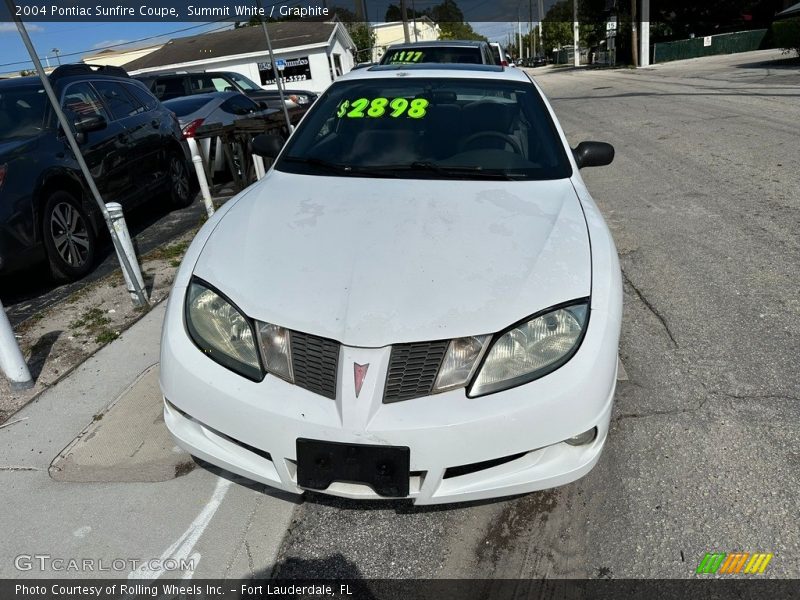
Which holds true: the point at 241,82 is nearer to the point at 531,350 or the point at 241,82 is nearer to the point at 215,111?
the point at 215,111

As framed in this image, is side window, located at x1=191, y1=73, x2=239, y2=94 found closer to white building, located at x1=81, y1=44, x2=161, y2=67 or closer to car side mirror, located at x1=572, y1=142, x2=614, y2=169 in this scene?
car side mirror, located at x1=572, y1=142, x2=614, y2=169

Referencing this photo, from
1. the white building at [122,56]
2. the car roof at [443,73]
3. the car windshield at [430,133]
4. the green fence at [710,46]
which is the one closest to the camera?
the car windshield at [430,133]

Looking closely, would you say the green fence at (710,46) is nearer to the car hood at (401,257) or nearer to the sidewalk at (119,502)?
the car hood at (401,257)

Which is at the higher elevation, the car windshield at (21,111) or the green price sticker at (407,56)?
the car windshield at (21,111)

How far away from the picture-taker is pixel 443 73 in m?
3.76

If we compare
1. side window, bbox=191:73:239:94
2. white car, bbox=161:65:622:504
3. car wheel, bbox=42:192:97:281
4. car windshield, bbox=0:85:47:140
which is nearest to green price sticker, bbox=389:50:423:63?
side window, bbox=191:73:239:94

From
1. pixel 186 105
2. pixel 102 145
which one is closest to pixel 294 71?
pixel 186 105

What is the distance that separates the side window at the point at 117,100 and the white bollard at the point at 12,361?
3.33 metres

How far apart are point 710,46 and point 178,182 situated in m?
40.0

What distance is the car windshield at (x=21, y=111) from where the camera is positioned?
4.71 meters

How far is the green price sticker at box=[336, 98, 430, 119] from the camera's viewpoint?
135 inches

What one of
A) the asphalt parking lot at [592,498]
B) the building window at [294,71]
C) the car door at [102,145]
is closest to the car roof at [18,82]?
the car door at [102,145]

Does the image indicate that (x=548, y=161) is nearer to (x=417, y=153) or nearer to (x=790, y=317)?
(x=417, y=153)

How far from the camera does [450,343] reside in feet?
6.33
